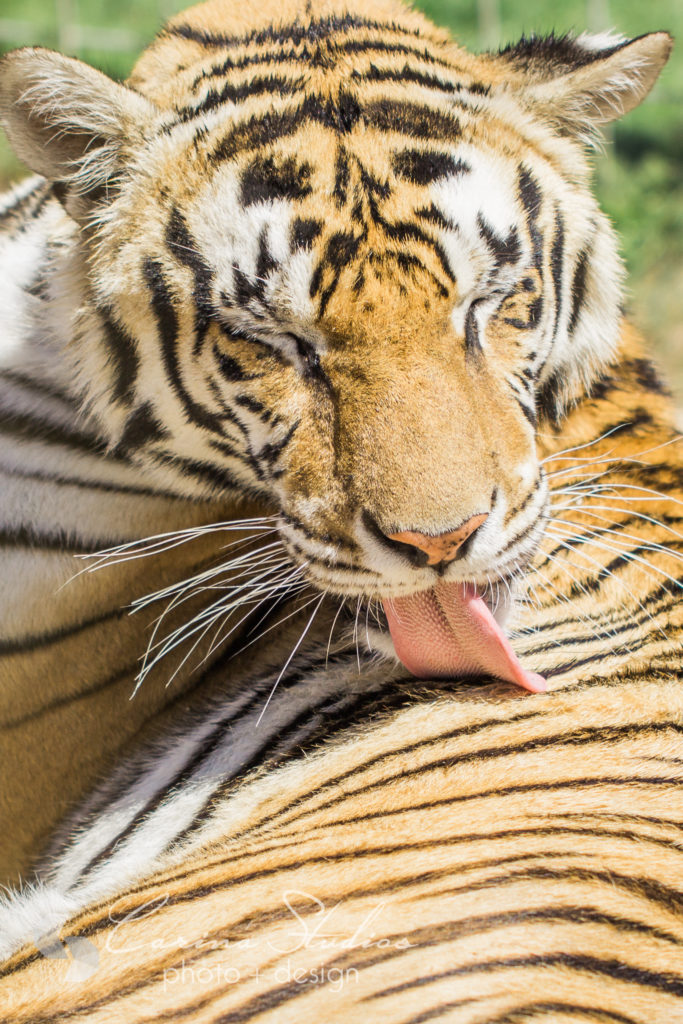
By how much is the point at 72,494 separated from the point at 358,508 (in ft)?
1.74

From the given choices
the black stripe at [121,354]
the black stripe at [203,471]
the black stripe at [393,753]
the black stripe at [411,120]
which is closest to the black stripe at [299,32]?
the black stripe at [411,120]

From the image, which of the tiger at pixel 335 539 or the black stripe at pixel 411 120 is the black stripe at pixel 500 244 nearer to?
the tiger at pixel 335 539

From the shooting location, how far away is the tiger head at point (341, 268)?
123 cm

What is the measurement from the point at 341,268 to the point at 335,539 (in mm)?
313

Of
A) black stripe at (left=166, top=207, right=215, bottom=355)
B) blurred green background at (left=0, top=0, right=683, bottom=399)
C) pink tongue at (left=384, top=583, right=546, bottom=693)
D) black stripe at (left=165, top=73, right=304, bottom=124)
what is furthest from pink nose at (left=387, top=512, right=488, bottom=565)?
blurred green background at (left=0, top=0, right=683, bottom=399)

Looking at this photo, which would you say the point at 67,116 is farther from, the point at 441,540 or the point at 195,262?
the point at 441,540

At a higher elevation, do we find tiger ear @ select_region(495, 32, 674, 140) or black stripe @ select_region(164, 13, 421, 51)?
black stripe @ select_region(164, 13, 421, 51)

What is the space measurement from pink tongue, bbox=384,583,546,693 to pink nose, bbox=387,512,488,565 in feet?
0.41

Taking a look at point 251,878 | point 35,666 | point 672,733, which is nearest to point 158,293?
point 35,666

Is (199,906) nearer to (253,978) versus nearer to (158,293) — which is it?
(253,978)

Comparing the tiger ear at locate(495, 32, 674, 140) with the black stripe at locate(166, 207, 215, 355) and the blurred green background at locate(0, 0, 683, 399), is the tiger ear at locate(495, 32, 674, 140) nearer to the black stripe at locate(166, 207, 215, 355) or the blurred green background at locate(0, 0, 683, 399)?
the black stripe at locate(166, 207, 215, 355)

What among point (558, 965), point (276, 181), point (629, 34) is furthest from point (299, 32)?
point (629, 34)

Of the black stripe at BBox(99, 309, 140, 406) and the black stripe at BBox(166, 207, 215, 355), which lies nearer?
the black stripe at BBox(166, 207, 215, 355)

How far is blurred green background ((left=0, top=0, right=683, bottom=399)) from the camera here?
3.89 m
